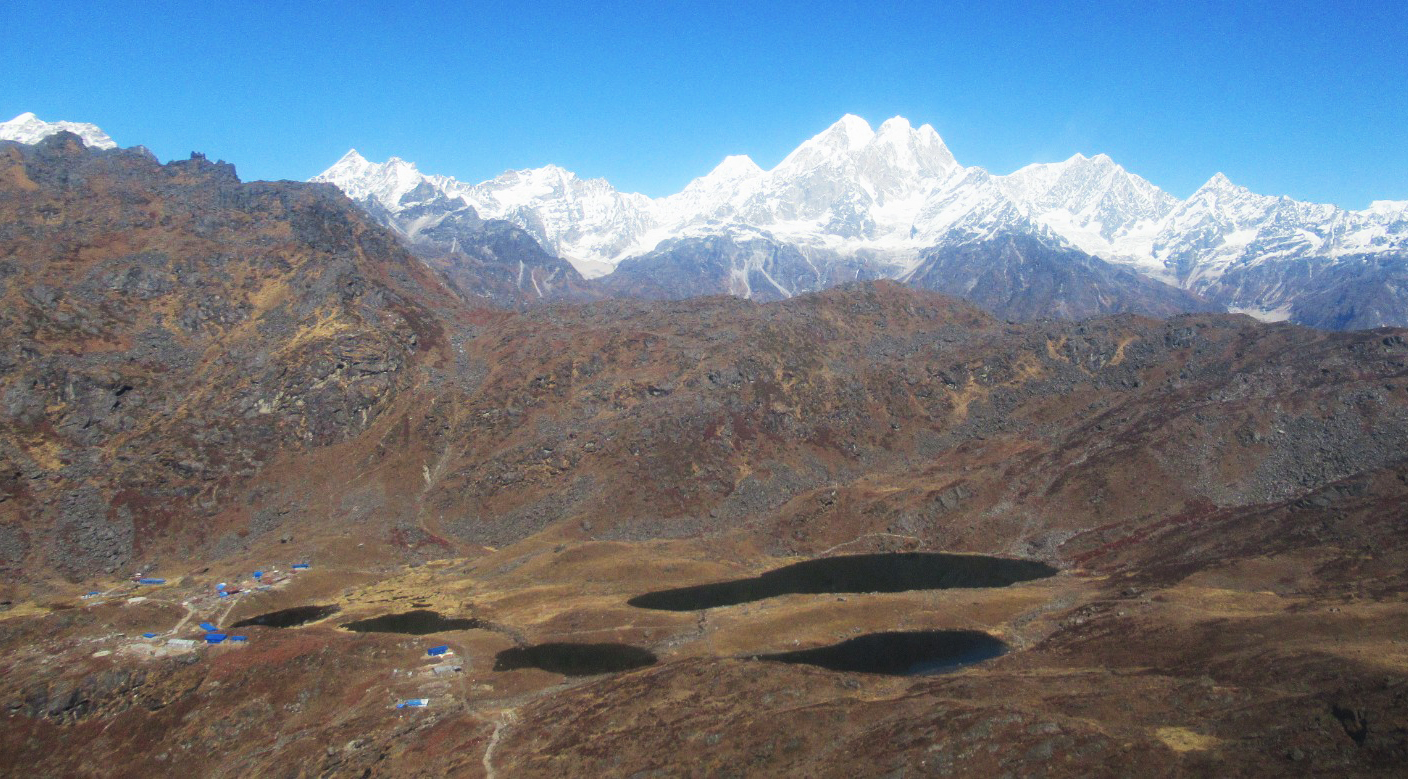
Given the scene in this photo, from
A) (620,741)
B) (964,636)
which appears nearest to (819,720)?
(620,741)

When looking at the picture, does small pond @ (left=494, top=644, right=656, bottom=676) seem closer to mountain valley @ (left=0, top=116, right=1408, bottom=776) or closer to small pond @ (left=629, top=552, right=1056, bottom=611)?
mountain valley @ (left=0, top=116, right=1408, bottom=776)

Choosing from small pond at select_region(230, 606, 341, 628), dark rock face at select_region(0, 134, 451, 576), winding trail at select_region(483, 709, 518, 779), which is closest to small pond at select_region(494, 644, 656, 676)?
winding trail at select_region(483, 709, 518, 779)

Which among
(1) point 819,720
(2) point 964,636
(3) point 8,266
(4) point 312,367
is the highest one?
(3) point 8,266

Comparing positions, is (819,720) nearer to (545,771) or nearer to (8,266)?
(545,771)

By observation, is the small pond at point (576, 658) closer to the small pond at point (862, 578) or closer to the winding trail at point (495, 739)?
the winding trail at point (495, 739)

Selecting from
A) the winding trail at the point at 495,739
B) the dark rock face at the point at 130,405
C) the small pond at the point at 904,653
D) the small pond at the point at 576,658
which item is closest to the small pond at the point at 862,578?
the small pond at the point at 576,658
